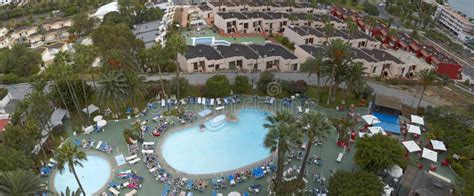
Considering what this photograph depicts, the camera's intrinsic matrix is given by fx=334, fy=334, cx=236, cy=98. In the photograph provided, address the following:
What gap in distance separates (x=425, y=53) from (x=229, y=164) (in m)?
52.7

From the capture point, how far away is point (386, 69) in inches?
2402

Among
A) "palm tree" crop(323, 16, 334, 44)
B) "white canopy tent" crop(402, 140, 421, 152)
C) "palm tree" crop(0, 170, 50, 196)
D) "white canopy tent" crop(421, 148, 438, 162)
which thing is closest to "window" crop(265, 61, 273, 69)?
"palm tree" crop(323, 16, 334, 44)

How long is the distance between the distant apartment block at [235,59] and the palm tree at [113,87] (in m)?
16.2

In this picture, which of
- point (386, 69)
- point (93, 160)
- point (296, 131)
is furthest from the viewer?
point (386, 69)

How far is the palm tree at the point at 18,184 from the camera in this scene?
2644 cm

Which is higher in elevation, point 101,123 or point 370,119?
point 101,123

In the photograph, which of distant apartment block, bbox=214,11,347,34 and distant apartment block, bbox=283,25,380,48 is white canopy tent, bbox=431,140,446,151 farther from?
distant apartment block, bbox=214,11,347,34

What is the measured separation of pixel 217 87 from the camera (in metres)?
49.3

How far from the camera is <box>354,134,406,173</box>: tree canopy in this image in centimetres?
3375

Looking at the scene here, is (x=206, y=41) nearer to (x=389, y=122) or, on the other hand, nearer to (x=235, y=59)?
(x=235, y=59)

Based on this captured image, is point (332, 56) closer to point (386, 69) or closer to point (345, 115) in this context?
point (345, 115)

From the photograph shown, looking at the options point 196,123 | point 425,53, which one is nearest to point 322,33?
point 425,53

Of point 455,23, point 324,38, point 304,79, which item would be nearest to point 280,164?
point 304,79

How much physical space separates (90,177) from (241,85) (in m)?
24.0
